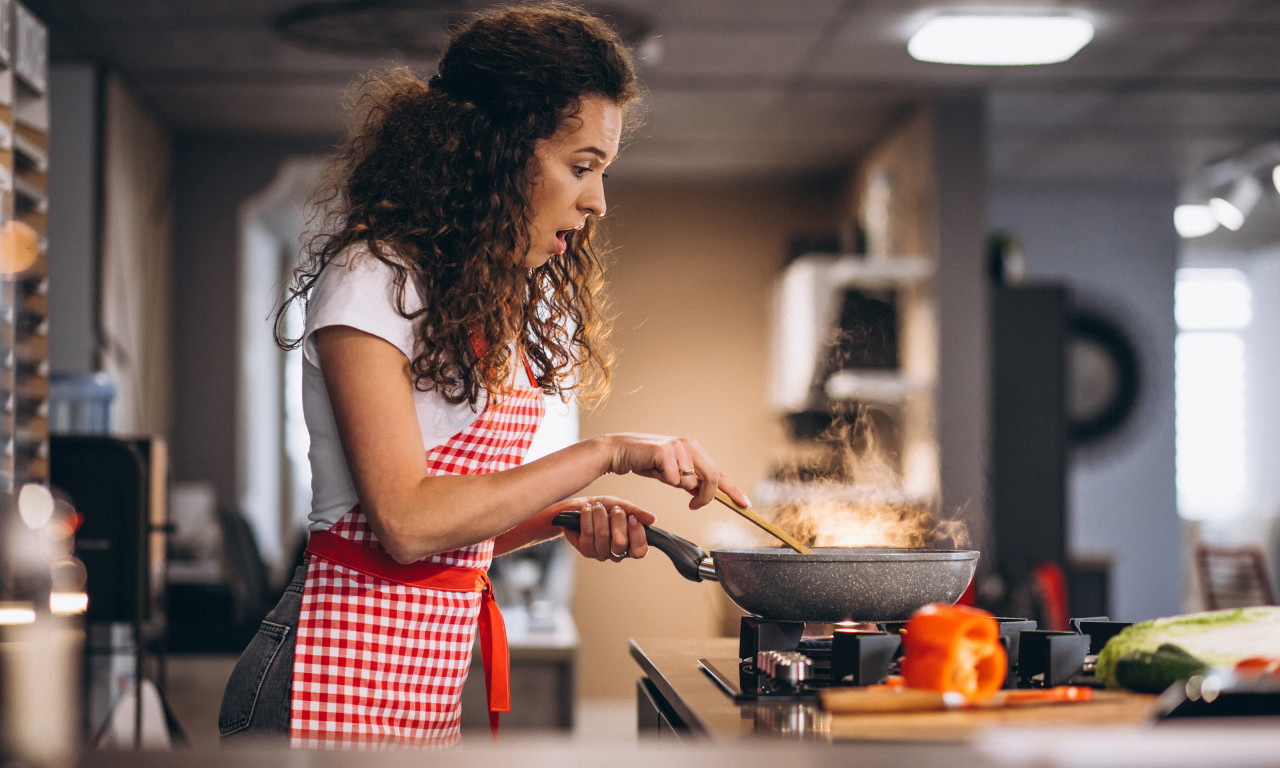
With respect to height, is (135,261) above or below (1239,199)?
below

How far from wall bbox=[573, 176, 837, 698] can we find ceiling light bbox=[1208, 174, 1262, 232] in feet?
6.29

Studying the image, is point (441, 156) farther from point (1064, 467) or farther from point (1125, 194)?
point (1125, 194)

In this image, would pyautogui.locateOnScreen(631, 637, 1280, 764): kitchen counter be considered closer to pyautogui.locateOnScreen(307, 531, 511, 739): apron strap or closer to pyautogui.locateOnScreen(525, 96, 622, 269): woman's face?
pyautogui.locateOnScreen(307, 531, 511, 739): apron strap

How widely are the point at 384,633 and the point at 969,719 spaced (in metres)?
0.58

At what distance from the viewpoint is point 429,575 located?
1.22 meters

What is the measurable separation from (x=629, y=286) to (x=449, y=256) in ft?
16.6

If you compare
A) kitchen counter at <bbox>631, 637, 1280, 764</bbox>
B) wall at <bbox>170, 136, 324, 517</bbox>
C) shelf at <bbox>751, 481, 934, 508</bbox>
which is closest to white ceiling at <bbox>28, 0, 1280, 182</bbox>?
wall at <bbox>170, 136, 324, 517</bbox>

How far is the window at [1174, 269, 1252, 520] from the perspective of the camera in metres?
8.06

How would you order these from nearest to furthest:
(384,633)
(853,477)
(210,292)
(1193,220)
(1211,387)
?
(384,633), (853,477), (210,292), (1193,220), (1211,387)

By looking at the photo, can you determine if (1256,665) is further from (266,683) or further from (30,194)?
(30,194)

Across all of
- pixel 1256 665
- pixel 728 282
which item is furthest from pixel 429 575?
pixel 728 282

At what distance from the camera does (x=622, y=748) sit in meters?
0.62

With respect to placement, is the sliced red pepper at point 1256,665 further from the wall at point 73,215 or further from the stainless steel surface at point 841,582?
the wall at point 73,215

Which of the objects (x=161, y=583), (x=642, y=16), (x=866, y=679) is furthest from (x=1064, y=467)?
(x=866, y=679)
